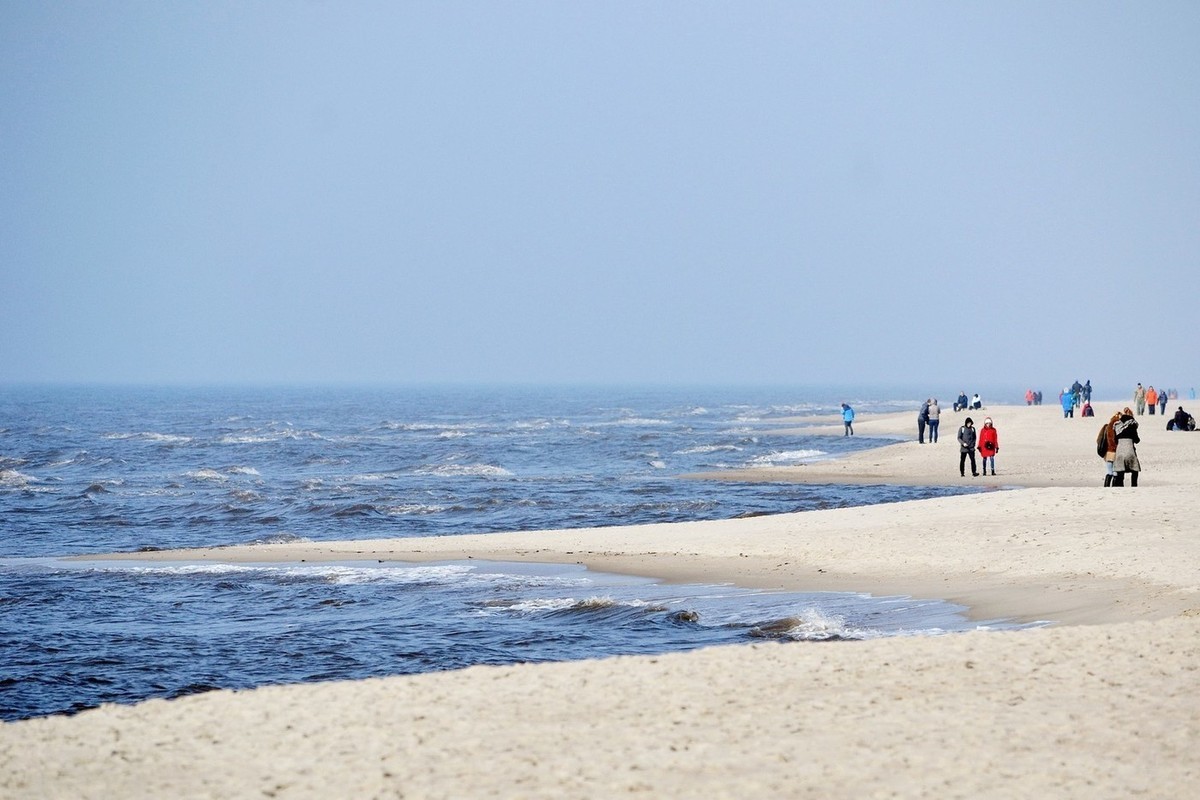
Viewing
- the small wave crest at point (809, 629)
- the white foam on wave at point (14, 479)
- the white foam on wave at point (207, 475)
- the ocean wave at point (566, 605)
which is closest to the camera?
the small wave crest at point (809, 629)

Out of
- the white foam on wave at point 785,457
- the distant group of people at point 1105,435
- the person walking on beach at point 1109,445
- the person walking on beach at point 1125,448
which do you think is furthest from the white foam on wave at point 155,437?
the person walking on beach at point 1125,448

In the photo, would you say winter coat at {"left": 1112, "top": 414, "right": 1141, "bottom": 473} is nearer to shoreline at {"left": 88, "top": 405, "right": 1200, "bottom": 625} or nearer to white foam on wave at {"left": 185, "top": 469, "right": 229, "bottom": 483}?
shoreline at {"left": 88, "top": 405, "right": 1200, "bottom": 625}

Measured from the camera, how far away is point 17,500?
35.9m

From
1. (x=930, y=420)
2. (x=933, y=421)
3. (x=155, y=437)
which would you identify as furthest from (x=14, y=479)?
(x=933, y=421)

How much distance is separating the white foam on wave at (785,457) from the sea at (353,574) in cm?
14

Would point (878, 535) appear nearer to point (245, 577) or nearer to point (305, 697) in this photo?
point (245, 577)

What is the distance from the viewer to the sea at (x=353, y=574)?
1397 centimetres

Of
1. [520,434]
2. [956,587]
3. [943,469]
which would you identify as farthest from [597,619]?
[520,434]

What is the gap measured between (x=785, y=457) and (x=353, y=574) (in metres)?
30.8

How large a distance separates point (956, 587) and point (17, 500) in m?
29.8

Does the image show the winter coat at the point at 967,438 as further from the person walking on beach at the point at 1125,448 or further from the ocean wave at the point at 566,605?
the ocean wave at the point at 566,605

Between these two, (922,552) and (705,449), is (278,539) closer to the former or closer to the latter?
(922,552)

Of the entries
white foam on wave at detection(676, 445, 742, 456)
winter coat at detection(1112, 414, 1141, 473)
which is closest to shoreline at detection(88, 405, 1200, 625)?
winter coat at detection(1112, 414, 1141, 473)

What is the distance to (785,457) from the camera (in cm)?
4884
